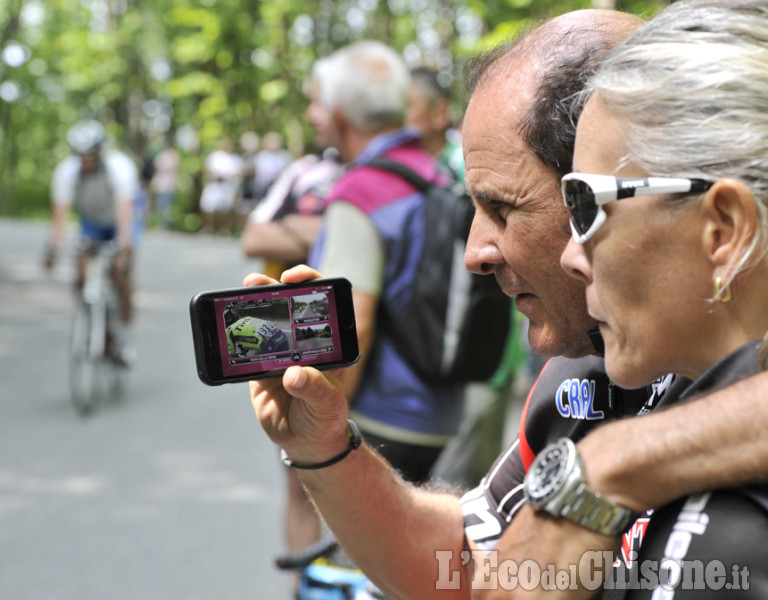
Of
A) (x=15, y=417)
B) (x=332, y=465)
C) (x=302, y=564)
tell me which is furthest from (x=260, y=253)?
(x=15, y=417)

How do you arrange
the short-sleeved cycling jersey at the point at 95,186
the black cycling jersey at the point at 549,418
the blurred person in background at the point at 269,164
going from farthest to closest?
1. the blurred person in background at the point at 269,164
2. the short-sleeved cycling jersey at the point at 95,186
3. the black cycling jersey at the point at 549,418

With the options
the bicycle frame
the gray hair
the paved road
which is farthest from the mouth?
the bicycle frame

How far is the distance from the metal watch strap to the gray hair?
250cm

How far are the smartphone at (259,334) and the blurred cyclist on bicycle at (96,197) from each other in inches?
246

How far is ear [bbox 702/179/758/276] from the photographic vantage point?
1033mm

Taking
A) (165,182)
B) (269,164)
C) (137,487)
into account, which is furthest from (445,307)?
(165,182)

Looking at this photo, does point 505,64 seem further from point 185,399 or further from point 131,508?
point 185,399

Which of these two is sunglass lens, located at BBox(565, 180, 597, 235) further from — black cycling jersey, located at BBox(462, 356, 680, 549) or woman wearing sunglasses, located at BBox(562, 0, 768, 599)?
black cycling jersey, located at BBox(462, 356, 680, 549)

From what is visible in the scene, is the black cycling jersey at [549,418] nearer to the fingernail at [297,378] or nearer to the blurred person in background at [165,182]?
the fingernail at [297,378]

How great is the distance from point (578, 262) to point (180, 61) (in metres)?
25.7

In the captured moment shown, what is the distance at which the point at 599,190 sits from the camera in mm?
1150

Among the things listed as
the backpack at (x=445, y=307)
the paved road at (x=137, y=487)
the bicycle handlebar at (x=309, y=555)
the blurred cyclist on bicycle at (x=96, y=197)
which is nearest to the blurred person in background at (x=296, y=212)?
the backpack at (x=445, y=307)

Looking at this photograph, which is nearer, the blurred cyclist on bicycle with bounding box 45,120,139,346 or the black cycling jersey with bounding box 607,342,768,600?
the black cycling jersey with bounding box 607,342,768,600

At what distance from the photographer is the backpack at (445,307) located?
2.94m
